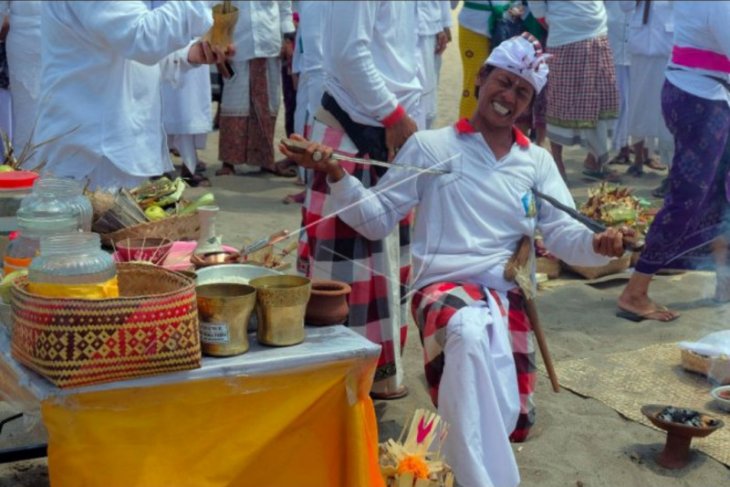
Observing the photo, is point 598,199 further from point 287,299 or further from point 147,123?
point 287,299

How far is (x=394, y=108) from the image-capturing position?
3.96m

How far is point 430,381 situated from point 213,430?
Answer: 48.8 inches

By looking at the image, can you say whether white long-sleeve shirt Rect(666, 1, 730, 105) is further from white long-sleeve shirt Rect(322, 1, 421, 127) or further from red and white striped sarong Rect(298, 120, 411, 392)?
red and white striped sarong Rect(298, 120, 411, 392)

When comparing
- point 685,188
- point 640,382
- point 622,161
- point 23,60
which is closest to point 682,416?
point 640,382

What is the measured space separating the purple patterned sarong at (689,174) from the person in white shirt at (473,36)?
10.5 ft

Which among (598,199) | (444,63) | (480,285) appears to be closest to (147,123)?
(480,285)

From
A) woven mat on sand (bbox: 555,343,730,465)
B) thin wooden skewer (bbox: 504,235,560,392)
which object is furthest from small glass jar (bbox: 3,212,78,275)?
woven mat on sand (bbox: 555,343,730,465)

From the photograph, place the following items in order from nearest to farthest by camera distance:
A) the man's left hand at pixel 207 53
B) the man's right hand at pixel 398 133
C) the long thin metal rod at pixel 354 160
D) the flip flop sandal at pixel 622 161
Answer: the long thin metal rod at pixel 354 160 < the man's right hand at pixel 398 133 < the man's left hand at pixel 207 53 < the flip flop sandal at pixel 622 161

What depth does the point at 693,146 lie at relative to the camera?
527cm

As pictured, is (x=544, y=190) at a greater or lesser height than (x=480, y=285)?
greater

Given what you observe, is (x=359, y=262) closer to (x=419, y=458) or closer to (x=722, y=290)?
(x=419, y=458)

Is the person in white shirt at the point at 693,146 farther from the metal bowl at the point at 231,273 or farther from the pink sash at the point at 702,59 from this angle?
the metal bowl at the point at 231,273

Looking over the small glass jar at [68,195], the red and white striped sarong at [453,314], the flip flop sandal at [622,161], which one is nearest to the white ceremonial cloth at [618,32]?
the flip flop sandal at [622,161]

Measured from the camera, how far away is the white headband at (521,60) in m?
3.59
